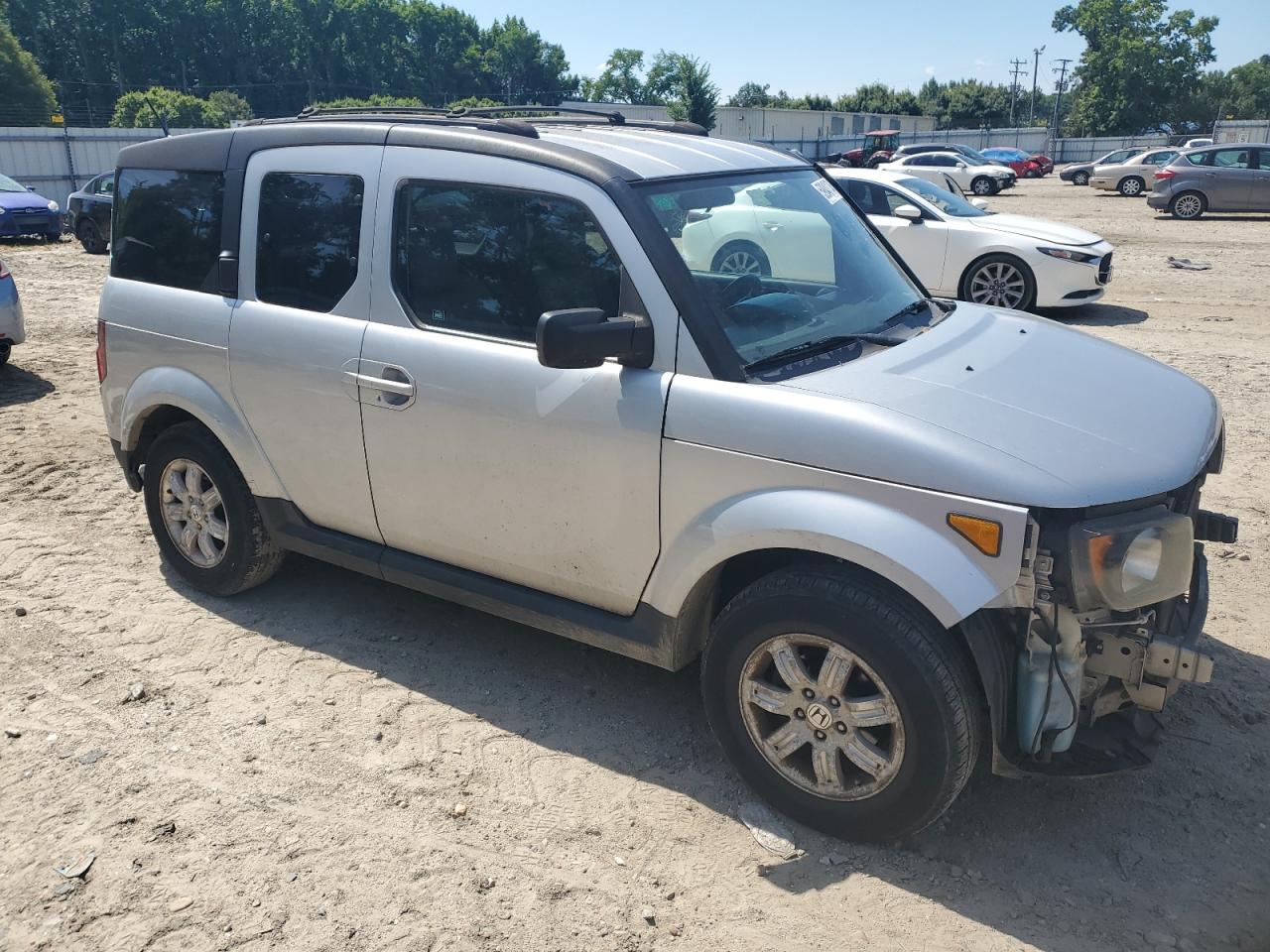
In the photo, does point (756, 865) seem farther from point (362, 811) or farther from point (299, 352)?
point (299, 352)

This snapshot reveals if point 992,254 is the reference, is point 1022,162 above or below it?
above

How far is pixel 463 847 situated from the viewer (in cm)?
325

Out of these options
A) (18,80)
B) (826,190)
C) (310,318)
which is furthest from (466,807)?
(18,80)

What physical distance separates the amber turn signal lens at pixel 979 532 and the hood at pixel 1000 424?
0.23 ft

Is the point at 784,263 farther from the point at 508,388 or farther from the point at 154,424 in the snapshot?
the point at 154,424

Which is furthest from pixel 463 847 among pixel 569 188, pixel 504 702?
pixel 569 188

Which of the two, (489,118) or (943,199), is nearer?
(489,118)

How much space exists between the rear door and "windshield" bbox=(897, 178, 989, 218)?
943 centimetres

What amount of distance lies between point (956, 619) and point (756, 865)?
3.33ft

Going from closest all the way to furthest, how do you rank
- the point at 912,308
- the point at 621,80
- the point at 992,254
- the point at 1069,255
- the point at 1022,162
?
1. the point at 912,308
2. the point at 1069,255
3. the point at 992,254
4. the point at 1022,162
5. the point at 621,80

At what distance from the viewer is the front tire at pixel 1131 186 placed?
3094cm

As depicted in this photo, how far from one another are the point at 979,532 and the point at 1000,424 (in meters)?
0.39

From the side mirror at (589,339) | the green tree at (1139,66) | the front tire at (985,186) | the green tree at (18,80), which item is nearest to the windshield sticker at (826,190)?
the side mirror at (589,339)

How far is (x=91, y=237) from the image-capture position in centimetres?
2062
